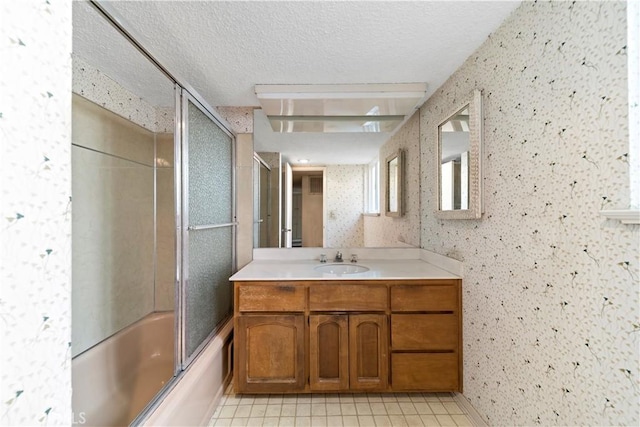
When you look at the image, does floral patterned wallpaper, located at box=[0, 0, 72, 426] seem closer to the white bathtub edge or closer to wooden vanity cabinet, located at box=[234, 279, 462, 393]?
the white bathtub edge

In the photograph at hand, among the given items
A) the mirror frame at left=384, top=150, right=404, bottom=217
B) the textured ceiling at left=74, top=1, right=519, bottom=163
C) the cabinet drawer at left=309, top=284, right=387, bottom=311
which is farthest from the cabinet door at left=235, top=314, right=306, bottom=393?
the textured ceiling at left=74, top=1, right=519, bottom=163

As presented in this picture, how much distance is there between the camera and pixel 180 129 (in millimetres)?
1452

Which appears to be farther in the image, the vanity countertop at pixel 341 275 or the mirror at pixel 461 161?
the vanity countertop at pixel 341 275

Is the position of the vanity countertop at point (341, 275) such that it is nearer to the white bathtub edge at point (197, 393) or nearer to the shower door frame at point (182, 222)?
the shower door frame at point (182, 222)

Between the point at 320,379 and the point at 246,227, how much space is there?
1237 millimetres

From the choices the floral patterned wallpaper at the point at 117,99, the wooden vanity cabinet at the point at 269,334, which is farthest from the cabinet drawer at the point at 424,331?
the floral patterned wallpaper at the point at 117,99

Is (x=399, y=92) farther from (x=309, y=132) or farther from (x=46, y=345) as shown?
(x=46, y=345)

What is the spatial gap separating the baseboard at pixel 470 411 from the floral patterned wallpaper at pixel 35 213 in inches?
69.2

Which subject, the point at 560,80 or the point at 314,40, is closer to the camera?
the point at 560,80

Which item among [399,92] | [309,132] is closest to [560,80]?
[399,92]

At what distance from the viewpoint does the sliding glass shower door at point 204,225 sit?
58.5 inches

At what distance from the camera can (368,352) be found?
1649 mm

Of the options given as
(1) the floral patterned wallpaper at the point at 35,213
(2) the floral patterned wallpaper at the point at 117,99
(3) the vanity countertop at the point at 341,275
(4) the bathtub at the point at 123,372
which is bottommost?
(4) the bathtub at the point at 123,372

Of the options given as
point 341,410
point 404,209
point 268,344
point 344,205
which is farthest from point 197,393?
point 404,209
